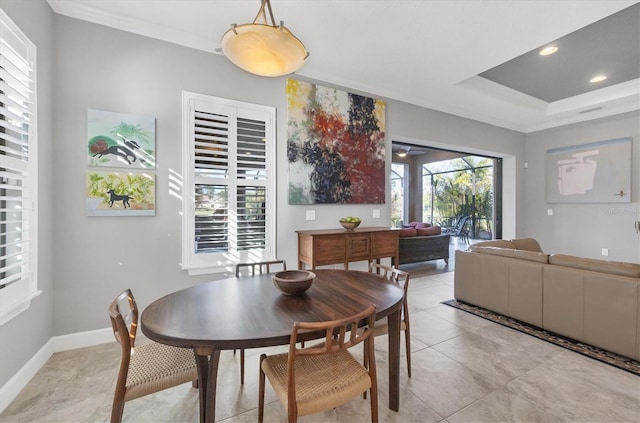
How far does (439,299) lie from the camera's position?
12.2 ft

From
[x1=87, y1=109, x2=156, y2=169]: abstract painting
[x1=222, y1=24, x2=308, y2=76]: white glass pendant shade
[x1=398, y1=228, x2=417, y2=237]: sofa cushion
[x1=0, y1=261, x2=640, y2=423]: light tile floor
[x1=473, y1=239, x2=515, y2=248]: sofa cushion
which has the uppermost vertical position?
[x1=222, y1=24, x2=308, y2=76]: white glass pendant shade

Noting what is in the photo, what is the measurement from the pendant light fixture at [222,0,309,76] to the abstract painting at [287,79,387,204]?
1.69m

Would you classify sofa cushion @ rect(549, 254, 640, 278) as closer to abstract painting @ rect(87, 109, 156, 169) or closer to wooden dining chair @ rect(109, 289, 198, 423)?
wooden dining chair @ rect(109, 289, 198, 423)

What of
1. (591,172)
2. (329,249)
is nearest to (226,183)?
(329,249)

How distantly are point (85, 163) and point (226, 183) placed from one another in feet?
3.86

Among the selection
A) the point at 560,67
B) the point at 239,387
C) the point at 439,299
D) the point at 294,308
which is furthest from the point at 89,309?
the point at 560,67

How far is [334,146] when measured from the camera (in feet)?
12.1

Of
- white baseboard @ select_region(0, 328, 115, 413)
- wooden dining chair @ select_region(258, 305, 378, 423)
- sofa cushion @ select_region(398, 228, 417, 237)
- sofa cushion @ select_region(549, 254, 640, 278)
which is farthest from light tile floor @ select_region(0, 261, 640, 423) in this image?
sofa cushion @ select_region(398, 228, 417, 237)

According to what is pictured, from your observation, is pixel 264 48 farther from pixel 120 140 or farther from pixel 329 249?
pixel 329 249

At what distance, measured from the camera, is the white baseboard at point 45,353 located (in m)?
1.77

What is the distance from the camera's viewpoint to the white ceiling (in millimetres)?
2367

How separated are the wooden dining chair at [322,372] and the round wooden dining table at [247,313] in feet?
0.36

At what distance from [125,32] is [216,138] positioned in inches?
46.4

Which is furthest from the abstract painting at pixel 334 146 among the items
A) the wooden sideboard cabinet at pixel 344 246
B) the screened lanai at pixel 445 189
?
the screened lanai at pixel 445 189
